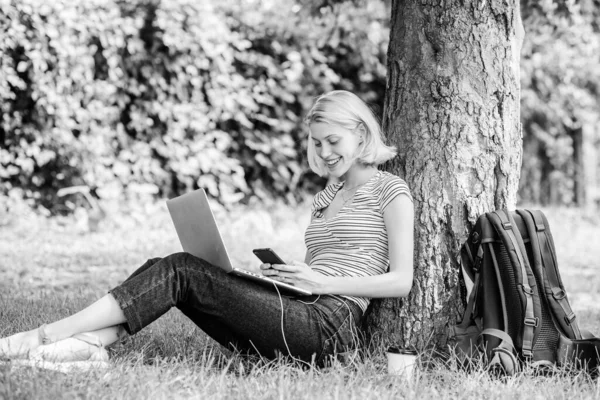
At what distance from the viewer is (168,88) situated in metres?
7.64

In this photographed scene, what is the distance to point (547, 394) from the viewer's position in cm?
269

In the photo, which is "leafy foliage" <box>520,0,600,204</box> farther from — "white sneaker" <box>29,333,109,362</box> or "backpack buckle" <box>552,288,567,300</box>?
"white sneaker" <box>29,333,109,362</box>

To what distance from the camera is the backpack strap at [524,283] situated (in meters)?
2.91

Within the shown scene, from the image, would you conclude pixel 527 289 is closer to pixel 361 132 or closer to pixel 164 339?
pixel 361 132

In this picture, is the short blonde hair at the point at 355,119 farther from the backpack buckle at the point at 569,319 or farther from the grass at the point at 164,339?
the backpack buckle at the point at 569,319

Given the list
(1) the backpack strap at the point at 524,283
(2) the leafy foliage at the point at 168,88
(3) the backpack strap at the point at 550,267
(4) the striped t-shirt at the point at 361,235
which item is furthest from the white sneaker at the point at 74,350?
(2) the leafy foliage at the point at 168,88

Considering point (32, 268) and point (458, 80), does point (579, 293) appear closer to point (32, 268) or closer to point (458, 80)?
point (458, 80)

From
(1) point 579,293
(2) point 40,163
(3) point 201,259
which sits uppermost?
(2) point 40,163

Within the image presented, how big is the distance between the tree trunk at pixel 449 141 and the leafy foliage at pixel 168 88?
3313 millimetres

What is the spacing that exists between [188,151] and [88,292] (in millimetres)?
3289

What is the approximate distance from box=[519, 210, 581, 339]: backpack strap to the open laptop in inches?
36.9

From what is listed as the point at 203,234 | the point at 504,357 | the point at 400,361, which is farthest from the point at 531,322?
the point at 203,234

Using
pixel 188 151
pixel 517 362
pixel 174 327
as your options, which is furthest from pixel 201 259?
pixel 188 151

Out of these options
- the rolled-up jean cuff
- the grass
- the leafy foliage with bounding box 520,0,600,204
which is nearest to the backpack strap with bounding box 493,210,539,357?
the grass
